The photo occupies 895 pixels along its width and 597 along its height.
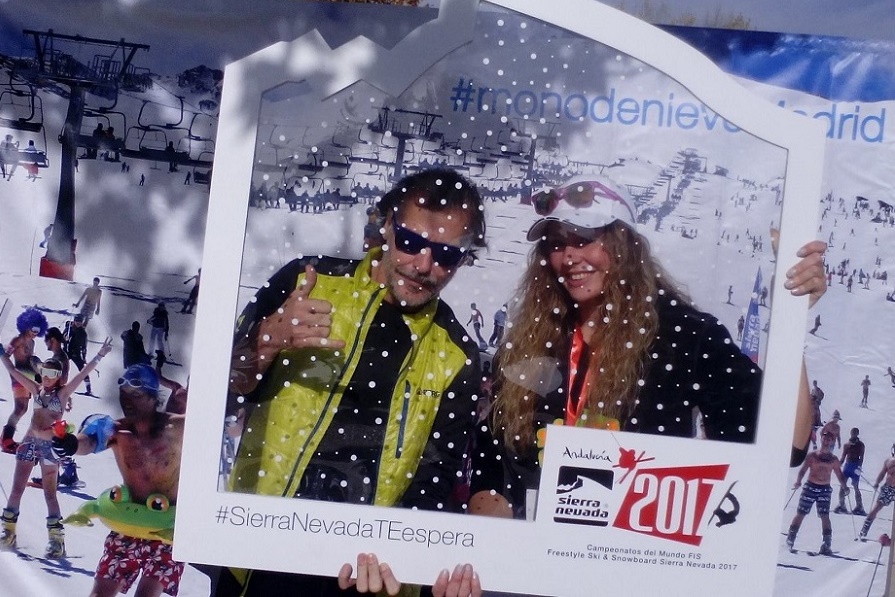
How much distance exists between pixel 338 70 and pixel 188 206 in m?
1.21

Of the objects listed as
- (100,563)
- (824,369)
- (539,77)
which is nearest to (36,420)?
(100,563)

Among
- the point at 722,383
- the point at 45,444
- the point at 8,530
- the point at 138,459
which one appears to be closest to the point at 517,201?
the point at 722,383

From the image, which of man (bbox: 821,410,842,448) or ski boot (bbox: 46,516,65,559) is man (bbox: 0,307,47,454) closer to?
ski boot (bbox: 46,516,65,559)

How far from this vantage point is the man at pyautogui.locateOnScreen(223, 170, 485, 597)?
1671 mm

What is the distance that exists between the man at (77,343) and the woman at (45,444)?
0.09ft

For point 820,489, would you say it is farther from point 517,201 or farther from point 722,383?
point 517,201

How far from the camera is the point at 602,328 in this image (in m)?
1.69

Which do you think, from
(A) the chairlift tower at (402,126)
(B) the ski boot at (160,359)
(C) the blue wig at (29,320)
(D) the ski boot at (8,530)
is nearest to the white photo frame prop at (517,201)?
(A) the chairlift tower at (402,126)

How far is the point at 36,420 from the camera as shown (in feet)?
8.87

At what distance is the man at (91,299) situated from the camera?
2648 millimetres

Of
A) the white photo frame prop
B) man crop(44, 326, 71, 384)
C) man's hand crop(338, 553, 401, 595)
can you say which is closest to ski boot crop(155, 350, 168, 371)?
man crop(44, 326, 71, 384)

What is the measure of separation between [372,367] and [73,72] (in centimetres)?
167

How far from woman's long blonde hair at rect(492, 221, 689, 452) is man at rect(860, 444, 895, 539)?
151 cm

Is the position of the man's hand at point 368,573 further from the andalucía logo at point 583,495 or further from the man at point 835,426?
the man at point 835,426
